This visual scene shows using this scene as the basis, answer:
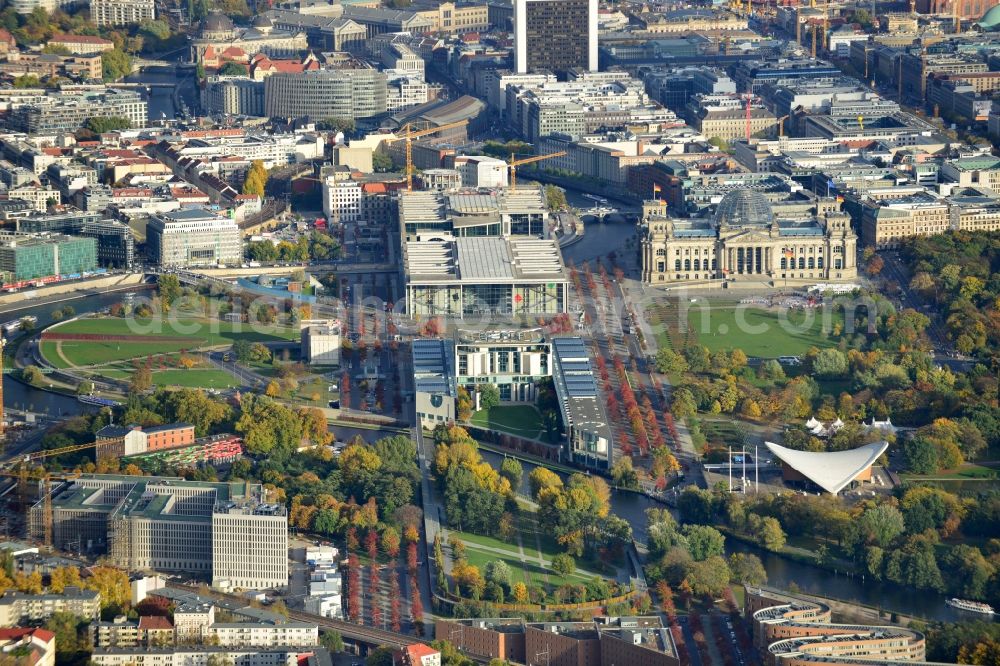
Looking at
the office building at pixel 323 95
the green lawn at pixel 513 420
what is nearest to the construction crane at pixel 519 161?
the office building at pixel 323 95

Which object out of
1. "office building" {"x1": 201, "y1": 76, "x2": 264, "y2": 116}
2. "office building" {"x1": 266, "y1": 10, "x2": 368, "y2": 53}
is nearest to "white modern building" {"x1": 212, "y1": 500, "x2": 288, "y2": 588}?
"office building" {"x1": 201, "y1": 76, "x2": 264, "y2": 116}

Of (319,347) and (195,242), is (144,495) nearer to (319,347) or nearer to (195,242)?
(319,347)

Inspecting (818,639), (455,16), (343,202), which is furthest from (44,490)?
(455,16)

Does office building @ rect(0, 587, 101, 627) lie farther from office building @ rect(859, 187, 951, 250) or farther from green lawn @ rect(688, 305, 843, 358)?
office building @ rect(859, 187, 951, 250)

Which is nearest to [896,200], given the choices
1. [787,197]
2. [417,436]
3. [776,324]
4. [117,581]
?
[787,197]

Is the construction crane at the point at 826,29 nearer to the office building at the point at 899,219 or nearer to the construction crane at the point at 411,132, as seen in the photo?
the construction crane at the point at 411,132

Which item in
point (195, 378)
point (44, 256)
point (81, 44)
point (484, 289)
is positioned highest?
point (81, 44)

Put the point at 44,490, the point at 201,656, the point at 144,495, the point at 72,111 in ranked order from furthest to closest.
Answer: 1. the point at 72,111
2. the point at 44,490
3. the point at 144,495
4. the point at 201,656
